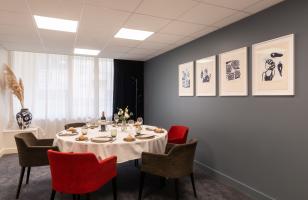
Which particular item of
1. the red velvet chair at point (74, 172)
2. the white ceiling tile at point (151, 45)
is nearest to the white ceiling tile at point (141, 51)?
the white ceiling tile at point (151, 45)

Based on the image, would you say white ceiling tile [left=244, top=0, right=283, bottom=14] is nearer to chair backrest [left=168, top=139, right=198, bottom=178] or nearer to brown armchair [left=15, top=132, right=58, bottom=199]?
chair backrest [left=168, top=139, right=198, bottom=178]

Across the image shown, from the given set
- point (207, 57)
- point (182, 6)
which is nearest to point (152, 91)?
point (207, 57)

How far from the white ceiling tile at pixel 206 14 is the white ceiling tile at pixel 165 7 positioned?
0.12 m

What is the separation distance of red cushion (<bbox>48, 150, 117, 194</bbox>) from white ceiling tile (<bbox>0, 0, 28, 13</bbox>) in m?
1.88

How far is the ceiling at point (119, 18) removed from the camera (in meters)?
2.58

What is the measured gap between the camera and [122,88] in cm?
665

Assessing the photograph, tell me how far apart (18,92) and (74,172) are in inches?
156

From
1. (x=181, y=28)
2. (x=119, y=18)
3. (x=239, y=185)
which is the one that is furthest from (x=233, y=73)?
(x=119, y=18)

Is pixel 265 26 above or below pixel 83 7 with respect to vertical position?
below

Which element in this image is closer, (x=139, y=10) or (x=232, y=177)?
(x=139, y=10)

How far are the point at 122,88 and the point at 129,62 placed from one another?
883mm

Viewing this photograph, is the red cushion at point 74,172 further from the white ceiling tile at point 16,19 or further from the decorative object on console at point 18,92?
the decorative object on console at point 18,92

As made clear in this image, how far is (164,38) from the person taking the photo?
13.5 ft

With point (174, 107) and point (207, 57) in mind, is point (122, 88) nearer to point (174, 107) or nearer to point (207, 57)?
point (174, 107)
